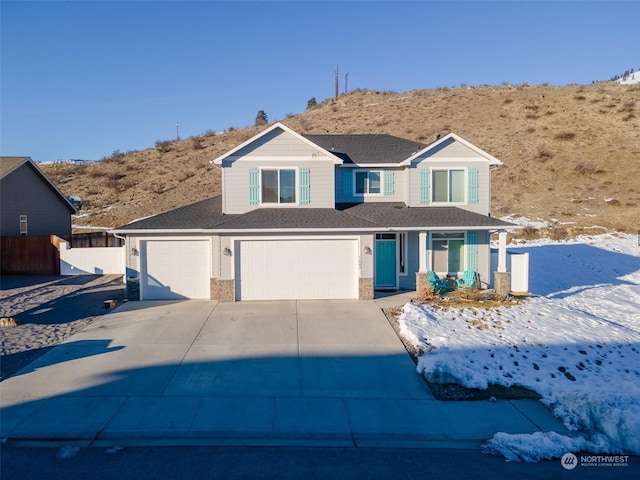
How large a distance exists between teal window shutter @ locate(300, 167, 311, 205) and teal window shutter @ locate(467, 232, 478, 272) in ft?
21.8

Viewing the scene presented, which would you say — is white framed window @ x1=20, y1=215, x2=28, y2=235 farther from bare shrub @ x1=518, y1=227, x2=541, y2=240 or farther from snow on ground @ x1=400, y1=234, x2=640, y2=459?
bare shrub @ x1=518, y1=227, x2=541, y2=240

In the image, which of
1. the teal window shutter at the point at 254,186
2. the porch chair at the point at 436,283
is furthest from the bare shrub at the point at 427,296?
the teal window shutter at the point at 254,186

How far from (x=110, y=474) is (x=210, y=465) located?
50.5 inches

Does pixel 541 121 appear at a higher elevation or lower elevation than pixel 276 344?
higher

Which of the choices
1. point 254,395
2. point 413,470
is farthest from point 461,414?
point 254,395

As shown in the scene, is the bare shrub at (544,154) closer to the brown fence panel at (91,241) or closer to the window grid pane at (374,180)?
the window grid pane at (374,180)

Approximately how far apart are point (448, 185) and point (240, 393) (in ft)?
43.3

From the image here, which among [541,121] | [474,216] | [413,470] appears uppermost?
[541,121]

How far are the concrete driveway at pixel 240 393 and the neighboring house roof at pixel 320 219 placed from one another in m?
4.00

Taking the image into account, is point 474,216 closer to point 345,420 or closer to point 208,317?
point 208,317

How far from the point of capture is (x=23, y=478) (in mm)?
5641

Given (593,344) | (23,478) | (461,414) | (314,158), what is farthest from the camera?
(314,158)

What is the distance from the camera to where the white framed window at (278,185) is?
16.8 metres

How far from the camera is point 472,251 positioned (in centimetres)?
1745
